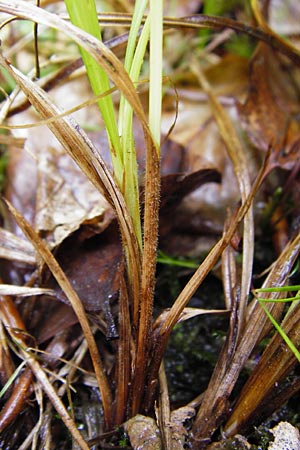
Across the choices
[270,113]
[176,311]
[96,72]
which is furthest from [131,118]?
[270,113]

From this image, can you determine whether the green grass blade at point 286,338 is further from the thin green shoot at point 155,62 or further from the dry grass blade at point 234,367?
the thin green shoot at point 155,62

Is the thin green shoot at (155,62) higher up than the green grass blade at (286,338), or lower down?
higher up

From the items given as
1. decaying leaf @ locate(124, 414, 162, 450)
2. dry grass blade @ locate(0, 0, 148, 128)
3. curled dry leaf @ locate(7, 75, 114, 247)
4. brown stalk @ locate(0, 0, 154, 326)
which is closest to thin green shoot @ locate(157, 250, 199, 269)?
curled dry leaf @ locate(7, 75, 114, 247)

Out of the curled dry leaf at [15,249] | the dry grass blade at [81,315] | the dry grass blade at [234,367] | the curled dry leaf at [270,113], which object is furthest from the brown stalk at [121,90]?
the curled dry leaf at [270,113]

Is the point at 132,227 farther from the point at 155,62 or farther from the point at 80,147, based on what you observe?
the point at 155,62

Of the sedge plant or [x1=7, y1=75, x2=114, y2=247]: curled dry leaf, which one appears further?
[x1=7, y1=75, x2=114, y2=247]: curled dry leaf

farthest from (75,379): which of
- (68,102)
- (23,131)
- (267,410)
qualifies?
(68,102)

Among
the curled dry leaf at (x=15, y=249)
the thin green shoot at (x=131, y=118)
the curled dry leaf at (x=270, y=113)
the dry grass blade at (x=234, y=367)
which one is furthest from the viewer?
the curled dry leaf at (x=270, y=113)

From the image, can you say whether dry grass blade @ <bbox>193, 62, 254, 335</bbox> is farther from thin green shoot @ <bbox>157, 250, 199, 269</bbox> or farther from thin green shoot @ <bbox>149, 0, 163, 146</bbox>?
thin green shoot @ <bbox>149, 0, 163, 146</bbox>
